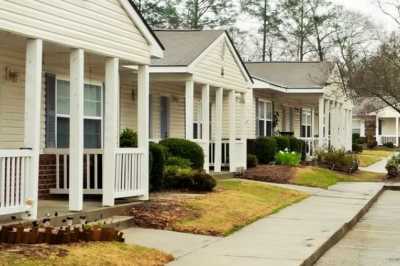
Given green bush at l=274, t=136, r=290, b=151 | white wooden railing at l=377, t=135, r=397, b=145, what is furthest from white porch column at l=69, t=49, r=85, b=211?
white wooden railing at l=377, t=135, r=397, b=145

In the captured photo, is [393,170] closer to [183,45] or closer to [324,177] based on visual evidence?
[324,177]

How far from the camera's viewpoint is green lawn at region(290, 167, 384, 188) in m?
26.3

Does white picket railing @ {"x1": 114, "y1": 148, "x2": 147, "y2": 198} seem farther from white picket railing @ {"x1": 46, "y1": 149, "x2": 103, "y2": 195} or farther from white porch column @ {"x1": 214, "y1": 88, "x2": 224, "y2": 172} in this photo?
white porch column @ {"x1": 214, "y1": 88, "x2": 224, "y2": 172}

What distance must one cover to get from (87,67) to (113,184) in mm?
3981

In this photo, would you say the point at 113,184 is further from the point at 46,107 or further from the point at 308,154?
the point at 308,154

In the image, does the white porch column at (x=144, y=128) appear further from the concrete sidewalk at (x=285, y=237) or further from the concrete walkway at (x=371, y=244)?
the concrete walkway at (x=371, y=244)

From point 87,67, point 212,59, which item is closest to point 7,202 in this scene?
point 87,67

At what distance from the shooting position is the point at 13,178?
10.6 m

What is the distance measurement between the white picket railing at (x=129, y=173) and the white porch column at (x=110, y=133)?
203 millimetres

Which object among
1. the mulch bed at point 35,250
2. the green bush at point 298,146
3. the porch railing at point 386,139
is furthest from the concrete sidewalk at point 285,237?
the porch railing at point 386,139

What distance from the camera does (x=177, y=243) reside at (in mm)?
11797

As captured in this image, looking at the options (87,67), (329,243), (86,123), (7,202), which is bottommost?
(329,243)

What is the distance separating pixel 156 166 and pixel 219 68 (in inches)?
289

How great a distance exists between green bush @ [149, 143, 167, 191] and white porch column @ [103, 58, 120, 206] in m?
3.13
